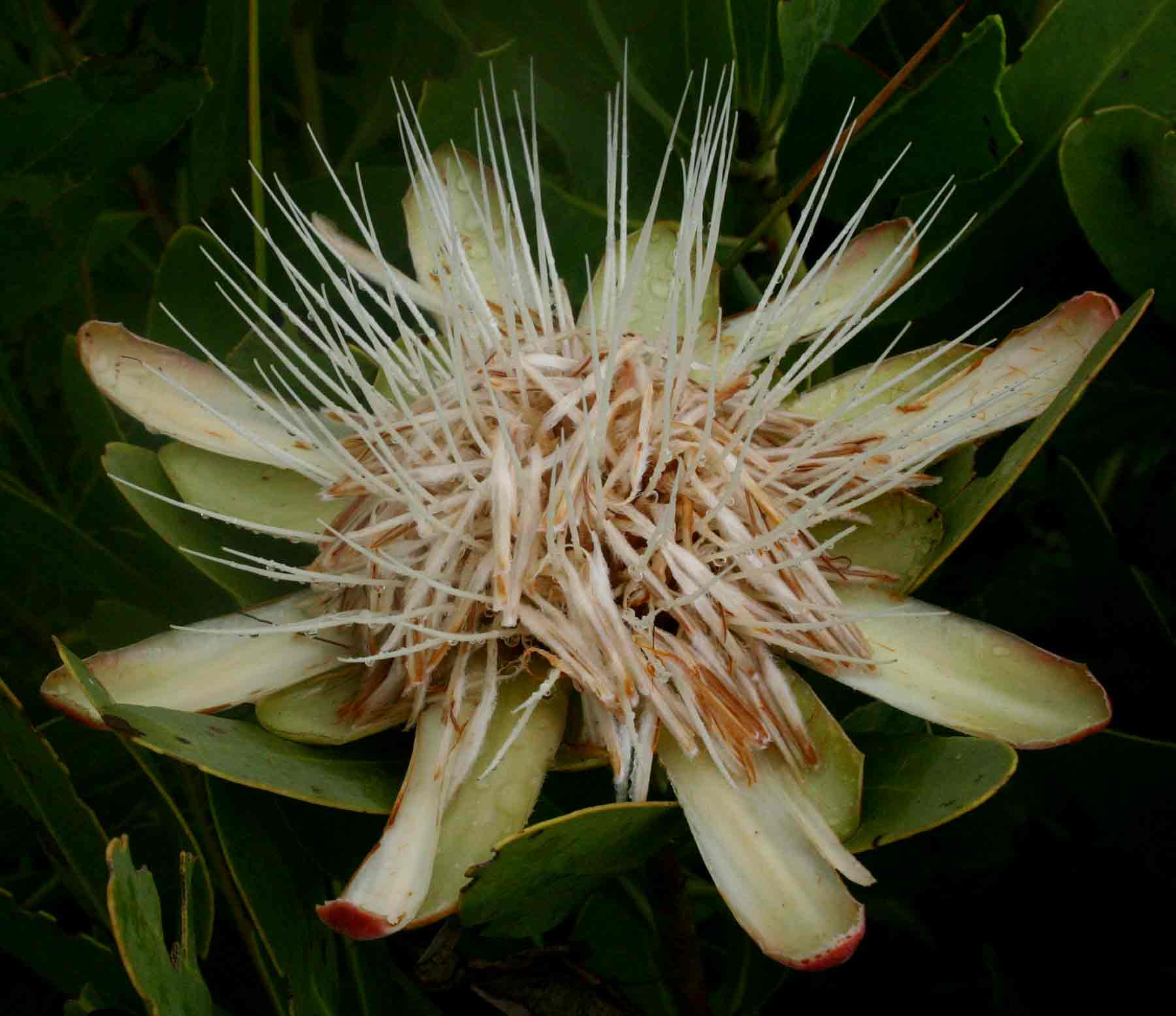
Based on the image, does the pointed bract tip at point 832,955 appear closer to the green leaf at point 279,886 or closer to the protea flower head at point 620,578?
the protea flower head at point 620,578

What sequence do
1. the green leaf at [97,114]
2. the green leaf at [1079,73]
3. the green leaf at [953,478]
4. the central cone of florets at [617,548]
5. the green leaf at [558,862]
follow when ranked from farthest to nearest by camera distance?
the green leaf at [97,114] < the green leaf at [1079,73] < the green leaf at [953,478] < the central cone of florets at [617,548] < the green leaf at [558,862]

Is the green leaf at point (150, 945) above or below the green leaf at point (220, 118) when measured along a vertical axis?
below

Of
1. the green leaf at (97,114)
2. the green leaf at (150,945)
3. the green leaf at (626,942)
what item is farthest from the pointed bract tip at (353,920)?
the green leaf at (97,114)

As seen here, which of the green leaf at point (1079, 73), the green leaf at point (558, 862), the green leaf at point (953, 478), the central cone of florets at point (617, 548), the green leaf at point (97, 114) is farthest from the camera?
the green leaf at point (97, 114)

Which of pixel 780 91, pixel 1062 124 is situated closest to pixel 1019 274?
pixel 1062 124

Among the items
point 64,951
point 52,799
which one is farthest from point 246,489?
point 64,951

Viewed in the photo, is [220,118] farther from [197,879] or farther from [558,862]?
[558,862]

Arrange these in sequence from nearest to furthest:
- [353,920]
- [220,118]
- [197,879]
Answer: [353,920], [197,879], [220,118]

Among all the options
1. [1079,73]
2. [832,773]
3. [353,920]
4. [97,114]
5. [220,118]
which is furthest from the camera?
[220,118]
